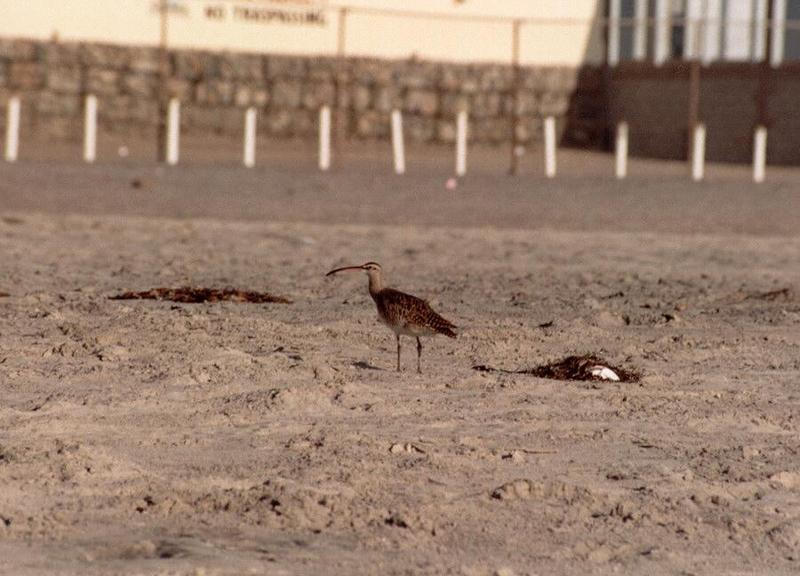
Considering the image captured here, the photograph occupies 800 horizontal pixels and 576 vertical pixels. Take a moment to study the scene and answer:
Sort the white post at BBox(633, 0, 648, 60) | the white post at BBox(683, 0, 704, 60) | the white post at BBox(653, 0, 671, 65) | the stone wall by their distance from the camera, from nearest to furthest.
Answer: the white post at BBox(683, 0, 704, 60) < the stone wall < the white post at BBox(653, 0, 671, 65) < the white post at BBox(633, 0, 648, 60)

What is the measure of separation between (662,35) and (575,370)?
92.5ft

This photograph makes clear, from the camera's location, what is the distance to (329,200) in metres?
23.1

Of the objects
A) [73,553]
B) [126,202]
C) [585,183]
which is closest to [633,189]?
[585,183]

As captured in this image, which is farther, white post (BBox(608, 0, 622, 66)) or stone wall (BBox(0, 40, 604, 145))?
white post (BBox(608, 0, 622, 66))

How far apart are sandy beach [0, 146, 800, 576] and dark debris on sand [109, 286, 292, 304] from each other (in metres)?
0.19

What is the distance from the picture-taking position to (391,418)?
8.57 metres

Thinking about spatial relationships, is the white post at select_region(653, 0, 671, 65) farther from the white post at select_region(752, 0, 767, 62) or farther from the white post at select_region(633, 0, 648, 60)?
the white post at select_region(752, 0, 767, 62)

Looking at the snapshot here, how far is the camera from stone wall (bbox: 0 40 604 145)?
34781 millimetres

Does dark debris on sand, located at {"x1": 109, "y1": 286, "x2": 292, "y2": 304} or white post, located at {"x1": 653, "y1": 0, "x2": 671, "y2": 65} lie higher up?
white post, located at {"x1": 653, "y1": 0, "x2": 671, "y2": 65}

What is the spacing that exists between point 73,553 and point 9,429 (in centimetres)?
189

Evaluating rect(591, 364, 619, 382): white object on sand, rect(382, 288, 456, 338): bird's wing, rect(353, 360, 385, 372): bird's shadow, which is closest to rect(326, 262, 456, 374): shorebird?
rect(382, 288, 456, 338): bird's wing

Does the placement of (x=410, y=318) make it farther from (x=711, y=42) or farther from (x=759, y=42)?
(x=711, y=42)

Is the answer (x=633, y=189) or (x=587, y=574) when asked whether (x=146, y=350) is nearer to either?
(x=587, y=574)

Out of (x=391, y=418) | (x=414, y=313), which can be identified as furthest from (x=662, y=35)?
(x=391, y=418)
